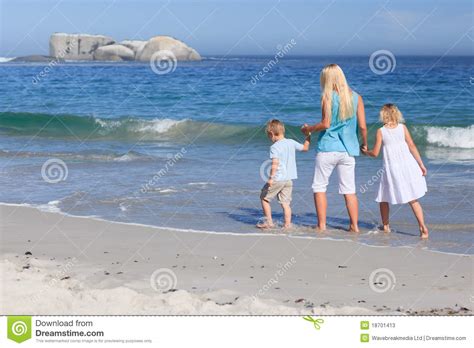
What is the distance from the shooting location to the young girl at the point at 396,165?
30.0 feet

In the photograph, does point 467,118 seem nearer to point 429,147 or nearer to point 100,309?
point 429,147

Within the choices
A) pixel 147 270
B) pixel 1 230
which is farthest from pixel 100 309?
pixel 1 230

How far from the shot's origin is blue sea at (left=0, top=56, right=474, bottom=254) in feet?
33.1

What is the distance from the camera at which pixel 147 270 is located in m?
7.51

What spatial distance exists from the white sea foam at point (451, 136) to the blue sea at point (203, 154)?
4 cm

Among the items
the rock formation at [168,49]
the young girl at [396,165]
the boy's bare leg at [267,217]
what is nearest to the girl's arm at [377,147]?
the young girl at [396,165]

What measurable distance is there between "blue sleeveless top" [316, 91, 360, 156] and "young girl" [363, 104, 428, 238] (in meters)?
0.21

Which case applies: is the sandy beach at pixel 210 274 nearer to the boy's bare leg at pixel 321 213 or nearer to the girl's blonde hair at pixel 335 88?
the boy's bare leg at pixel 321 213

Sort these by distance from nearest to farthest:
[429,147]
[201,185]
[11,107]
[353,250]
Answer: [353,250]
[201,185]
[429,147]
[11,107]

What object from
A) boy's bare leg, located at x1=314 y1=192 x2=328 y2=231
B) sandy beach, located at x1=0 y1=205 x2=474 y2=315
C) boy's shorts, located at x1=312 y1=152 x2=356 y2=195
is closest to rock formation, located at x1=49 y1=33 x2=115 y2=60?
boy's shorts, located at x1=312 y1=152 x2=356 y2=195

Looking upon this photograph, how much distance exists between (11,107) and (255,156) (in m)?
15.2

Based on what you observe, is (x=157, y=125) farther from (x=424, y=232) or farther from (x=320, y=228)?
(x=424, y=232)

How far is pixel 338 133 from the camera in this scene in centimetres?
930
